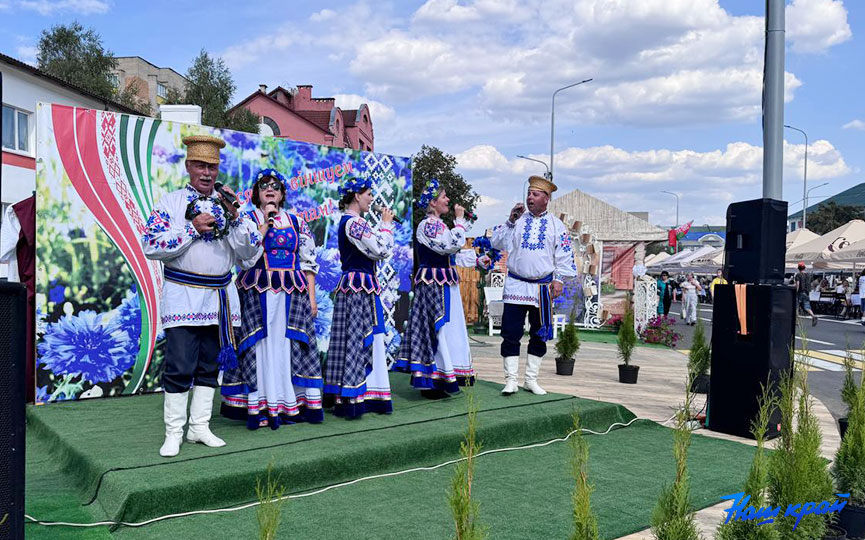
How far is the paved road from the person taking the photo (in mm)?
8164

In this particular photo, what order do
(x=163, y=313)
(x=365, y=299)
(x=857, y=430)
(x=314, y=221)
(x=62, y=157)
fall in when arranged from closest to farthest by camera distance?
(x=857, y=430), (x=163, y=313), (x=365, y=299), (x=62, y=157), (x=314, y=221)

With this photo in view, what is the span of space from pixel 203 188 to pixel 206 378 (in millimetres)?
1243

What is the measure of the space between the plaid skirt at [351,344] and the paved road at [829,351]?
122 inches

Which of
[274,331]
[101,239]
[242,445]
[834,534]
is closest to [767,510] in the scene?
[834,534]

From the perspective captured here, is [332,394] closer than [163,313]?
No

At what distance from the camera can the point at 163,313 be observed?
14.2ft

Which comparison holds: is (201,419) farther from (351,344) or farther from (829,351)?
(829,351)

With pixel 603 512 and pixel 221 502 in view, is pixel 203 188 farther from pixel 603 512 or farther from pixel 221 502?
pixel 603 512

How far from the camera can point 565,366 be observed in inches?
365

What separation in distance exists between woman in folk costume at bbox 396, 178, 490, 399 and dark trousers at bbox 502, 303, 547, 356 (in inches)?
18.3

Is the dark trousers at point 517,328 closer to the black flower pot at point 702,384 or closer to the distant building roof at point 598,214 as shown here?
the black flower pot at point 702,384

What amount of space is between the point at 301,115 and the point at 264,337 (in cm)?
3875

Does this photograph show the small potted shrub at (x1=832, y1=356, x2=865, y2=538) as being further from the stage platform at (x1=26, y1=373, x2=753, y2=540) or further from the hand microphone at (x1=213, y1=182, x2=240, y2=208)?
the hand microphone at (x1=213, y1=182, x2=240, y2=208)

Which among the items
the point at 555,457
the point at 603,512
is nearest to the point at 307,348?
the point at 555,457
